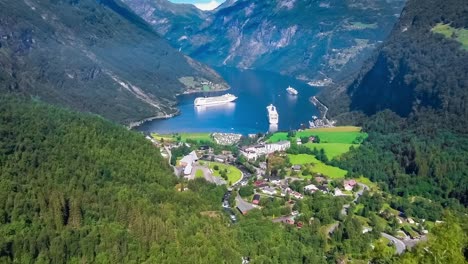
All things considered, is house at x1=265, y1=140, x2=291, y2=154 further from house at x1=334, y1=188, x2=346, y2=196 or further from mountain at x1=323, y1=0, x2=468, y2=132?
mountain at x1=323, y1=0, x2=468, y2=132

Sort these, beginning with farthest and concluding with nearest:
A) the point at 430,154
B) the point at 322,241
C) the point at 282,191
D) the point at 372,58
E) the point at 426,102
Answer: the point at 372,58
the point at 426,102
the point at 430,154
the point at 282,191
the point at 322,241

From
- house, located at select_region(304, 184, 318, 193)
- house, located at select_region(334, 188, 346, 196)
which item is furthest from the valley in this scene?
house, located at select_region(304, 184, 318, 193)

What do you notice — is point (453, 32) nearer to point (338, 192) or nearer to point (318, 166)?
point (318, 166)

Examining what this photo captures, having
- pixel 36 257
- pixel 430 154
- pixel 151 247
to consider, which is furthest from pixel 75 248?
pixel 430 154

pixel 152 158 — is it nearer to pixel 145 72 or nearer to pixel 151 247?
pixel 151 247

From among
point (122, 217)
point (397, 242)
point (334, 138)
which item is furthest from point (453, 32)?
point (122, 217)
